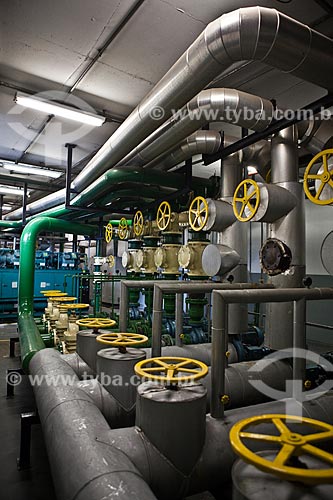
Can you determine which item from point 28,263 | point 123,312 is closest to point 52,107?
point 123,312

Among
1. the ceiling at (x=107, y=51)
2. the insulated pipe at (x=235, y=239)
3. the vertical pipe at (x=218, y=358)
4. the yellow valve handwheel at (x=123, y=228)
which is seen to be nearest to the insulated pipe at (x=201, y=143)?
the insulated pipe at (x=235, y=239)

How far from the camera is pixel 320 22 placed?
2270mm

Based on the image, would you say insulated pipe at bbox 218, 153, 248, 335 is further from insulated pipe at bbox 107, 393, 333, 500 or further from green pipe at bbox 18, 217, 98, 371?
green pipe at bbox 18, 217, 98, 371

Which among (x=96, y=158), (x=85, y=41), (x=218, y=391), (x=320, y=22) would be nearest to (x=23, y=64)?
(x=85, y=41)

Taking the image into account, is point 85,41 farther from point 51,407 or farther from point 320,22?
point 51,407

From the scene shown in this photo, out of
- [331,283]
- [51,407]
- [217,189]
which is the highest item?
[217,189]

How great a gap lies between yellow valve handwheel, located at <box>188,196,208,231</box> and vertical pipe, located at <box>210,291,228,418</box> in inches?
63.0

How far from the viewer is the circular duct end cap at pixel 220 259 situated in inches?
125

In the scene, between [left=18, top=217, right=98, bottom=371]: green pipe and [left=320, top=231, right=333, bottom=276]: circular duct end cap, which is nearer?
[left=320, top=231, right=333, bottom=276]: circular duct end cap

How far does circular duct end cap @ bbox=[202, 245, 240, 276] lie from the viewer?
3178 millimetres

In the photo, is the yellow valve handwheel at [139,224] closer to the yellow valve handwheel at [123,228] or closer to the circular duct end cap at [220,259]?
the yellow valve handwheel at [123,228]

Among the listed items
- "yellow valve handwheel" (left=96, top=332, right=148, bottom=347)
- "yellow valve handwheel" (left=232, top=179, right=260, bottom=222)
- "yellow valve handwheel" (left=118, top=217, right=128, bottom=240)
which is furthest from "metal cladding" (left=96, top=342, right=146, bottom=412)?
"yellow valve handwheel" (left=118, top=217, right=128, bottom=240)

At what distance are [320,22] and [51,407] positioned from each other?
3.00m

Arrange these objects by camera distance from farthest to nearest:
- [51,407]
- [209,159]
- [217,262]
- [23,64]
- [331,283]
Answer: [331,283]
[209,159]
[217,262]
[23,64]
[51,407]
